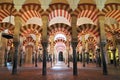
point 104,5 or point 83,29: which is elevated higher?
point 104,5

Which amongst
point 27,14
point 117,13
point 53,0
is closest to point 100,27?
point 117,13

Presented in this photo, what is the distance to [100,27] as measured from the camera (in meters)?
6.86

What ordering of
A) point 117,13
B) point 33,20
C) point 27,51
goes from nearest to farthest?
point 117,13 < point 33,20 < point 27,51

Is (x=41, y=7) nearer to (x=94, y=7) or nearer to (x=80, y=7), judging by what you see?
(x=80, y=7)

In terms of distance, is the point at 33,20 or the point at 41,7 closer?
the point at 41,7

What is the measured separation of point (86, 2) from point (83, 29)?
1449mm

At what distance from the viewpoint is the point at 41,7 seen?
272 inches

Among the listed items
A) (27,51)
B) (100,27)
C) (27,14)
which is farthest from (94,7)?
(27,51)

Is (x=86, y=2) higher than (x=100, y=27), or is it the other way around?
(x=86, y=2)

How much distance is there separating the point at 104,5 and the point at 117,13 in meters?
1.09

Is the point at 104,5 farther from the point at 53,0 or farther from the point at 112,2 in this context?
the point at 53,0

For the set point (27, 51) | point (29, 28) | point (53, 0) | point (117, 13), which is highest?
point (53, 0)

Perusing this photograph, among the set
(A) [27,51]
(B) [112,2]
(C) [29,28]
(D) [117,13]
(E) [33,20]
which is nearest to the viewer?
(B) [112,2]

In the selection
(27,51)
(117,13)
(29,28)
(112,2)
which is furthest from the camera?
(27,51)
